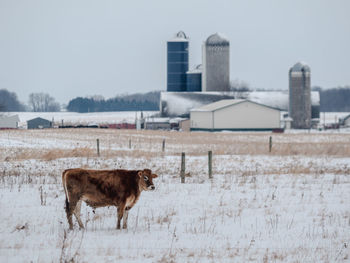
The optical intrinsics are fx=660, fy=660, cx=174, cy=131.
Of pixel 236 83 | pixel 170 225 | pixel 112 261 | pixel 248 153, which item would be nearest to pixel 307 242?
pixel 170 225

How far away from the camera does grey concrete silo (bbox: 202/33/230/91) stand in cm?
8544

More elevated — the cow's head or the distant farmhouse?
the distant farmhouse

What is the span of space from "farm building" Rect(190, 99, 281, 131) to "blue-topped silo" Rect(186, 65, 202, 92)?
57.5 ft

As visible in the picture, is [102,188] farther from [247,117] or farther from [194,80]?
[194,80]

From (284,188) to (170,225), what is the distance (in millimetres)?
5889

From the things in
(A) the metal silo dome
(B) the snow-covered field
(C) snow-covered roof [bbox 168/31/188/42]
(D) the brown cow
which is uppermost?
(C) snow-covered roof [bbox 168/31/188/42]

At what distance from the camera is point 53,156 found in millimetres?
25922

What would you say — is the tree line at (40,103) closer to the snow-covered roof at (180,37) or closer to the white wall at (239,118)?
the snow-covered roof at (180,37)

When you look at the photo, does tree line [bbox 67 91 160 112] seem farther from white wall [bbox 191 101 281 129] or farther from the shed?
white wall [bbox 191 101 281 129]

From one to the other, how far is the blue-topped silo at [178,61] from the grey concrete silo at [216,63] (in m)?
3.51

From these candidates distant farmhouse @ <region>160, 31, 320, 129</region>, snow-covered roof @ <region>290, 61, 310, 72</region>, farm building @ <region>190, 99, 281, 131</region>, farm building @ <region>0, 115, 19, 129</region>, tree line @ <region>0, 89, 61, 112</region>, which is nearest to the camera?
farm building @ <region>190, 99, 281, 131</region>

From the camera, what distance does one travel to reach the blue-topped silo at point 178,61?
88.3 metres

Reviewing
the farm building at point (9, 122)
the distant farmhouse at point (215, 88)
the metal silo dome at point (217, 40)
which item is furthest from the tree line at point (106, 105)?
the metal silo dome at point (217, 40)

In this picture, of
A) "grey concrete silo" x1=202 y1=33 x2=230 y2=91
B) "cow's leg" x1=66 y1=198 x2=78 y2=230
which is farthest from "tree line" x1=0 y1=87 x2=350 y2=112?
"cow's leg" x1=66 y1=198 x2=78 y2=230
